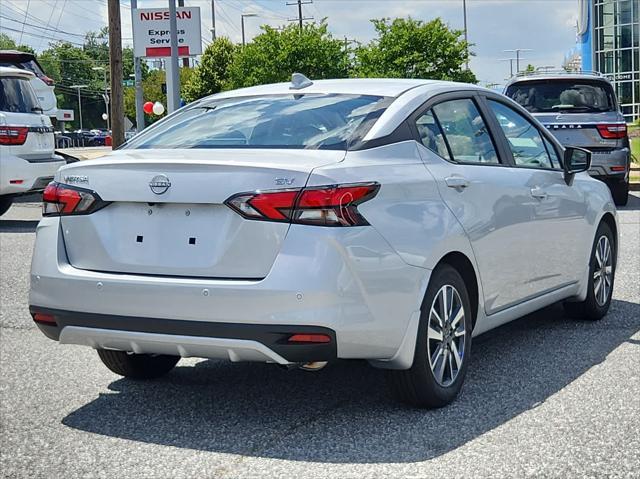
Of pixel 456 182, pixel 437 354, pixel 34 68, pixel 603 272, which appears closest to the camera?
pixel 437 354

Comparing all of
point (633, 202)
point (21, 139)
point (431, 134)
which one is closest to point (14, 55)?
point (21, 139)

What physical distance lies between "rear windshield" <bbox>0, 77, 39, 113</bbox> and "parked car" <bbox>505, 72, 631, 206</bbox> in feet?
22.5

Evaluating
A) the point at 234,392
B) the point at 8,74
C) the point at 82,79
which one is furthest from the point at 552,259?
the point at 82,79

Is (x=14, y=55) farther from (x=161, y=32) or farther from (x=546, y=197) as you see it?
(x=161, y=32)

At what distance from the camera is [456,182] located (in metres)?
5.25

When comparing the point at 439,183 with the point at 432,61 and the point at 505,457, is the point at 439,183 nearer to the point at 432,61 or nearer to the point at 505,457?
the point at 505,457

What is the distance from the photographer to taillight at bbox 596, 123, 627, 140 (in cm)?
1478

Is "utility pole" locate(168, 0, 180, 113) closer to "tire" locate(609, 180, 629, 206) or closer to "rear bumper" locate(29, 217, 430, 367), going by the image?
"tire" locate(609, 180, 629, 206)

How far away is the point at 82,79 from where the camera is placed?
5950 inches

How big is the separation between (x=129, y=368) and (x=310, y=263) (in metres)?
1.69

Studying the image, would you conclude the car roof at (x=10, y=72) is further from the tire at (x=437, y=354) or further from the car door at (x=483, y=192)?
the tire at (x=437, y=354)

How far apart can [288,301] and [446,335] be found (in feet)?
3.50

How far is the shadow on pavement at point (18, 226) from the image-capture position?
1458 cm

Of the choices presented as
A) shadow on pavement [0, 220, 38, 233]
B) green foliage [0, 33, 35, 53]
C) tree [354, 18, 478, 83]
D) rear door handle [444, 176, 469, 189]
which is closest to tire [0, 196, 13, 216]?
shadow on pavement [0, 220, 38, 233]
